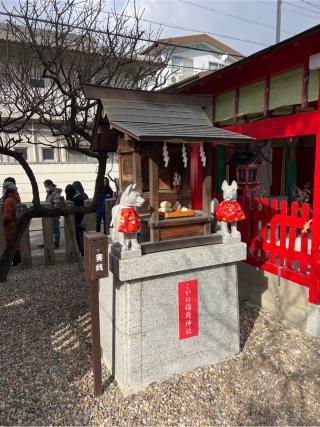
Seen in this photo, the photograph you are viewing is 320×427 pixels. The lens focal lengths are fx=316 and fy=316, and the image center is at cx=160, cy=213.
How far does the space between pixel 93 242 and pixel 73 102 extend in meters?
4.29

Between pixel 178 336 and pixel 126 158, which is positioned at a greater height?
pixel 126 158

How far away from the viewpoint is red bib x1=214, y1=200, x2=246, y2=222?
13.0 ft

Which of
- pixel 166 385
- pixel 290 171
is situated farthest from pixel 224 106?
pixel 166 385

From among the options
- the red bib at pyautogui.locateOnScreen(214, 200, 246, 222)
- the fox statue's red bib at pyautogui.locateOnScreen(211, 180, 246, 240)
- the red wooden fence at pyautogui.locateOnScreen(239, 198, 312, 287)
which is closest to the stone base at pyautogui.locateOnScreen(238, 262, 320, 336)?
the red wooden fence at pyautogui.locateOnScreen(239, 198, 312, 287)

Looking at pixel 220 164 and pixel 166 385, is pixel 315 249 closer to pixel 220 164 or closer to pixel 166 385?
pixel 166 385

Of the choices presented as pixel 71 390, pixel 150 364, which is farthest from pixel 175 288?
pixel 71 390

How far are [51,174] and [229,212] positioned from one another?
16080 mm

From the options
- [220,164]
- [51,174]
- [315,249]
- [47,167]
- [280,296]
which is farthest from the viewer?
[51,174]

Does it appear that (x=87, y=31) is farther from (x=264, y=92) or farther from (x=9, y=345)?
(x=9, y=345)

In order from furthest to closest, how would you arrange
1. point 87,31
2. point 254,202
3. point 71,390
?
point 87,31, point 254,202, point 71,390

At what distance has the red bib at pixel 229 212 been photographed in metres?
3.97

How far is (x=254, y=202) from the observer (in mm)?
5547

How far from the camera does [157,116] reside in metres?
4.03

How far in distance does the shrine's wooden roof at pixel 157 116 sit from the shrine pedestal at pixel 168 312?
4.31 feet
